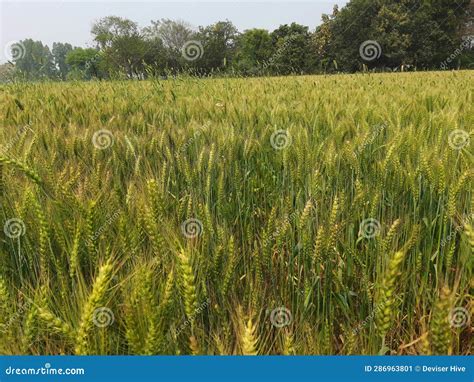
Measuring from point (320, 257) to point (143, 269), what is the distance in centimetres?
47

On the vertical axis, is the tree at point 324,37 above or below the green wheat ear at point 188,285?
above

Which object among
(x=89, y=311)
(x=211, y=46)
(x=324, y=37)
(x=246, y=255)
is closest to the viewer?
(x=89, y=311)

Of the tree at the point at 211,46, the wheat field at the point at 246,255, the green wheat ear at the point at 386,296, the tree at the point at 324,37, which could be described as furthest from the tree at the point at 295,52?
the green wheat ear at the point at 386,296

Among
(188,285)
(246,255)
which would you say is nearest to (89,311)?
(188,285)

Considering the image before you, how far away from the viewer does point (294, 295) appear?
1056 mm

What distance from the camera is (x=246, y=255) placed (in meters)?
1.12

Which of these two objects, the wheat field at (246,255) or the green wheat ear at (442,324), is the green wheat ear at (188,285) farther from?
the green wheat ear at (442,324)

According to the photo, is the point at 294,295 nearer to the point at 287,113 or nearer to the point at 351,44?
the point at 287,113

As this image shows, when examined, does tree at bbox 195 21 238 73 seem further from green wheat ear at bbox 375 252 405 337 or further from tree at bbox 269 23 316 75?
green wheat ear at bbox 375 252 405 337

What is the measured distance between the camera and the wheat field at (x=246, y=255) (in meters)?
0.83

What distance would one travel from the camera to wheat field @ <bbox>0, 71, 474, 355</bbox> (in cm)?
83

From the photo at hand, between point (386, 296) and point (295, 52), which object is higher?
point (295, 52)

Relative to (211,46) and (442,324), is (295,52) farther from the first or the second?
(442,324)

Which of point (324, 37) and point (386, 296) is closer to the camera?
point (386, 296)
